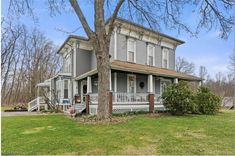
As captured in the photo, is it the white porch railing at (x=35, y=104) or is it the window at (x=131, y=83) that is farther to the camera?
the white porch railing at (x=35, y=104)

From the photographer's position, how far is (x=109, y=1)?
13.2 m

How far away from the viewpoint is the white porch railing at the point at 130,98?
15.1m

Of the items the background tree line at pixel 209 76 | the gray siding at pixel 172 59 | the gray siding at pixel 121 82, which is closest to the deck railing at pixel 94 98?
the gray siding at pixel 121 82

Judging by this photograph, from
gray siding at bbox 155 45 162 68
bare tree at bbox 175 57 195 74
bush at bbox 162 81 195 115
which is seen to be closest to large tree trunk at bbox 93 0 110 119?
bush at bbox 162 81 195 115

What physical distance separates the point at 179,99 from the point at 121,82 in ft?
17.0

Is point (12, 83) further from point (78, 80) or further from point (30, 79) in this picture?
point (78, 80)

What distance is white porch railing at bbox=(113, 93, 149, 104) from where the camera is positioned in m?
15.1

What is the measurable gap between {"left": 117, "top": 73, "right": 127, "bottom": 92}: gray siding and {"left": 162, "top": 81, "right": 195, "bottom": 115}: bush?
403 cm

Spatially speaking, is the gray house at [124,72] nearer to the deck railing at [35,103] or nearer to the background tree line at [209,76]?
the deck railing at [35,103]

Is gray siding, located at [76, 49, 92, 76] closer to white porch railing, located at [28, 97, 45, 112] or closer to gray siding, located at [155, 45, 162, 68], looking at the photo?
white porch railing, located at [28, 97, 45, 112]

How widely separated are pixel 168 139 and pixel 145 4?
903 cm

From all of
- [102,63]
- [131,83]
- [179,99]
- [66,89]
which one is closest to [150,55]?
[131,83]

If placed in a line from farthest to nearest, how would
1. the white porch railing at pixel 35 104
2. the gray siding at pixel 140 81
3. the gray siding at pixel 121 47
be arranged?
the white porch railing at pixel 35 104, the gray siding at pixel 140 81, the gray siding at pixel 121 47

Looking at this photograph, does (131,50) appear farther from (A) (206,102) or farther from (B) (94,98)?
(A) (206,102)
